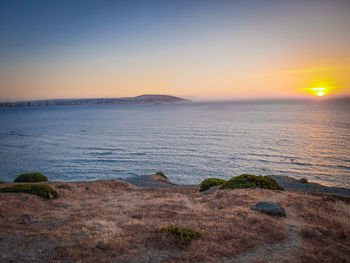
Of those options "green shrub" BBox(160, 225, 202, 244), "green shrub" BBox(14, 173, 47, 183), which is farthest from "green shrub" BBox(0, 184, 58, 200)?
"green shrub" BBox(160, 225, 202, 244)

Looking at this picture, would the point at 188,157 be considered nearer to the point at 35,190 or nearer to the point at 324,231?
the point at 35,190

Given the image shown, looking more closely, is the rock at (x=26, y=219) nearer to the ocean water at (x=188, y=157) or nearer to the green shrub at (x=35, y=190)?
the green shrub at (x=35, y=190)

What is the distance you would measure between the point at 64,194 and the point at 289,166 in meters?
34.7

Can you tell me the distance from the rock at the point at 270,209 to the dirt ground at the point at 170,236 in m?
0.41

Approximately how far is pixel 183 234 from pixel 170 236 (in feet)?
1.78

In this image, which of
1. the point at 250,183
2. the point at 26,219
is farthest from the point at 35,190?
the point at 250,183

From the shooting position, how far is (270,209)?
11875mm

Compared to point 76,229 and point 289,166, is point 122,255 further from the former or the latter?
point 289,166

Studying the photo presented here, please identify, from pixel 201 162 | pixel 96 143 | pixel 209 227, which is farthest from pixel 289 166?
pixel 96 143

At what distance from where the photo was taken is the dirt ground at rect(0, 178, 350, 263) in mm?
7707

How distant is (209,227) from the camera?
10109 mm

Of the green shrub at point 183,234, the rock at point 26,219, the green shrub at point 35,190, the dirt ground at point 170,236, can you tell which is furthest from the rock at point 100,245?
the green shrub at point 35,190

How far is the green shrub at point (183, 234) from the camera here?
8.66 m

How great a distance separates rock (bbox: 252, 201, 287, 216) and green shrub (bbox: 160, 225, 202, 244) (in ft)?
15.9
